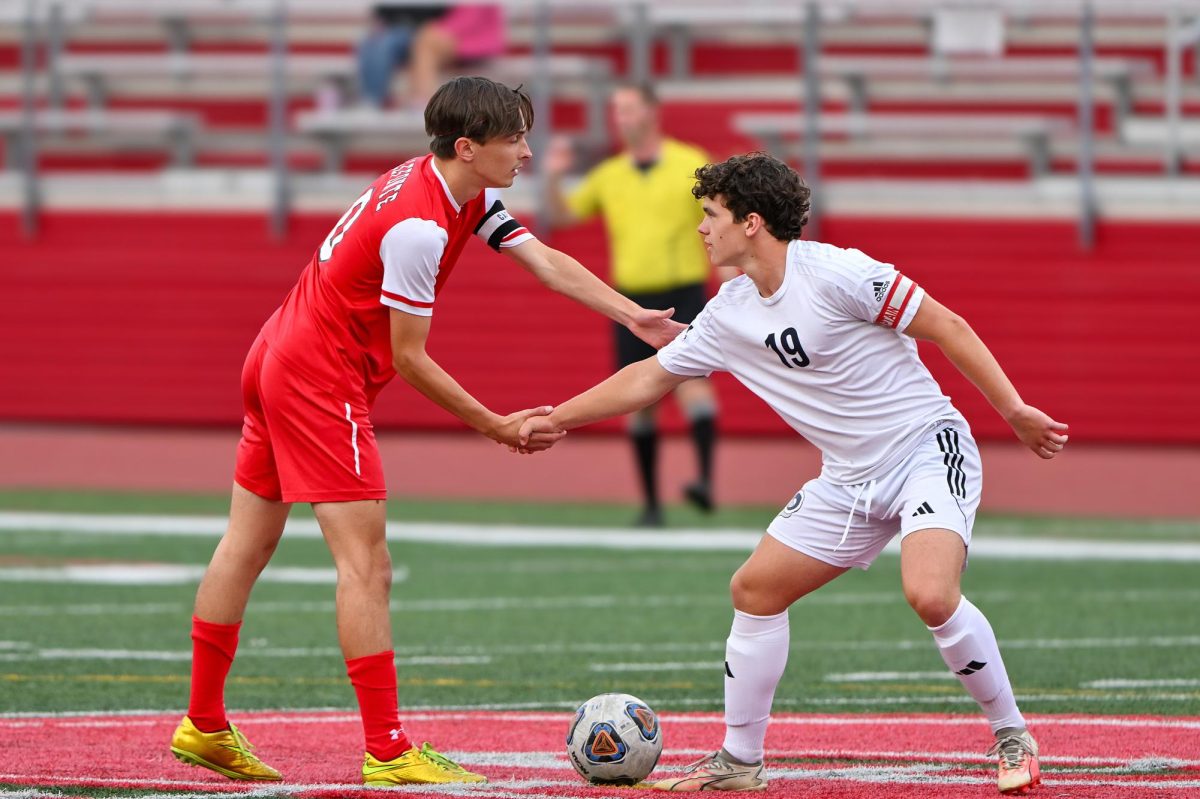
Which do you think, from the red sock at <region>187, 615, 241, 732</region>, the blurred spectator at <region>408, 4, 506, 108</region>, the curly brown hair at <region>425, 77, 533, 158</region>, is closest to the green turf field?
the red sock at <region>187, 615, 241, 732</region>

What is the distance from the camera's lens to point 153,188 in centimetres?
1819

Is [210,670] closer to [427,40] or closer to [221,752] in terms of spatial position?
[221,752]

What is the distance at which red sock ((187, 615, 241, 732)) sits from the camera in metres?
5.73

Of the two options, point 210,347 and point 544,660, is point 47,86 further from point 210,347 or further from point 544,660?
point 544,660

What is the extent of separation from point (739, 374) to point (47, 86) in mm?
15479

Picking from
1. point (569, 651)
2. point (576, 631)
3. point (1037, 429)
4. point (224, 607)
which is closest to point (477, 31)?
point (576, 631)

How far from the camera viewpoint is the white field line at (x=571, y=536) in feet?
38.8

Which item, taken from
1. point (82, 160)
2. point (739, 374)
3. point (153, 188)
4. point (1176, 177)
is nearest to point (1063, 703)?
point (739, 374)

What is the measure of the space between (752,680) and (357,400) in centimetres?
132

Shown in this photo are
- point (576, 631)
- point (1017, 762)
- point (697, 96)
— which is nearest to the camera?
point (1017, 762)

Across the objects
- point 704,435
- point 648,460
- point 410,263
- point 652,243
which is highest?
point 410,263

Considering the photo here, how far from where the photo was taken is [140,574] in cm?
1091

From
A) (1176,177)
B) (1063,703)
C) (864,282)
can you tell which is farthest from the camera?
(1176,177)

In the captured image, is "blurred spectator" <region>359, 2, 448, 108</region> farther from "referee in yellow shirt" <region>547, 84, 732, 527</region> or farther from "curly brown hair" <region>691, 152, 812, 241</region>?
"curly brown hair" <region>691, 152, 812, 241</region>
